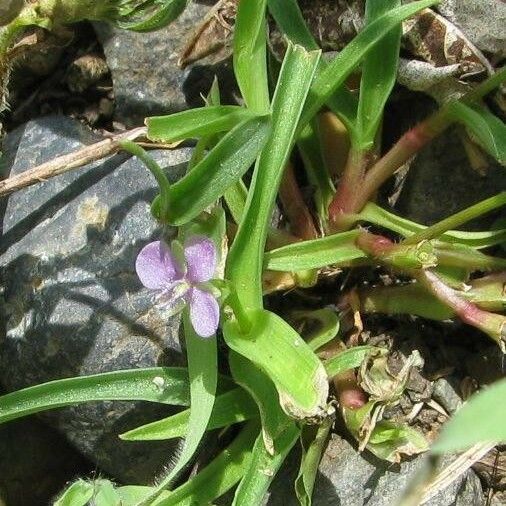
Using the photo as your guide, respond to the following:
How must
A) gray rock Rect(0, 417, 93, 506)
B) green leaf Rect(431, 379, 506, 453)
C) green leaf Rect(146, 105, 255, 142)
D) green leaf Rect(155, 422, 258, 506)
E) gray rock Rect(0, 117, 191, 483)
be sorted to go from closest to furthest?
green leaf Rect(431, 379, 506, 453) < green leaf Rect(146, 105, 255, 142) < green leaf Rect(155, 422, 258, 506) < gray rock Rect(0, 117, 191, 483) < gray rock Rect(0, 417, 93, 506)

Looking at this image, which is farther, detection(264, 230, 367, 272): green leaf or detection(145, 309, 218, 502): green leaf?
detection(264, 230, 367, 272): green leaf

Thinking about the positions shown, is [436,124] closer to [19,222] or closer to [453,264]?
[453,264]

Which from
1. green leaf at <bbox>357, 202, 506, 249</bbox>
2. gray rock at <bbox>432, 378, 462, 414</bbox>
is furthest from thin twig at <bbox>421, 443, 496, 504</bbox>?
green leaf at <bbox>357, 202, 506, 249</bbox>

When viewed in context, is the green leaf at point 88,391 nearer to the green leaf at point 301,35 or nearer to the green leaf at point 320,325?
the green leaf at point 320,325

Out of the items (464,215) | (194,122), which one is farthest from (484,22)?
(194,122)

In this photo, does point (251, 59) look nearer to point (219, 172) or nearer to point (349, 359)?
point (219, 172)

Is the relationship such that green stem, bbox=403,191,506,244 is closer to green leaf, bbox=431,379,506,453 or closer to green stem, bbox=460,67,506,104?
green stem, bbox=460,67,506,104

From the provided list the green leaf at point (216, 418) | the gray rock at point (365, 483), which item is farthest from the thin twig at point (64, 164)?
the gray rock at point (365, 483)
